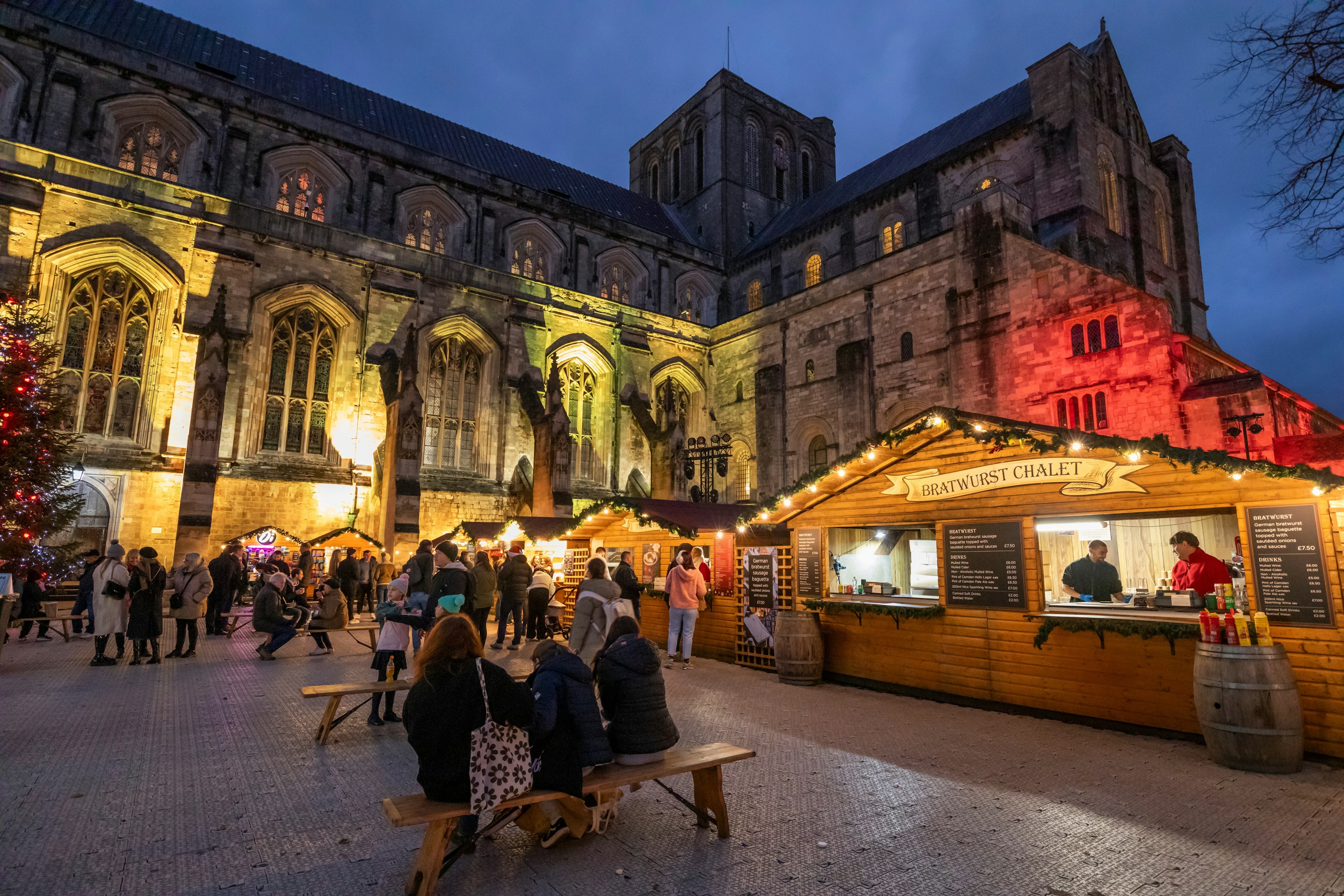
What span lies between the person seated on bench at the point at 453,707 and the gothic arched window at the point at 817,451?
1972 centimetres

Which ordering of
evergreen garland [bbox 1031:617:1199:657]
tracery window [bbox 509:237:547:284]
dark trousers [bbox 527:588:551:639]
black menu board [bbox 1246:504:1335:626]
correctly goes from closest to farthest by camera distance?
black menu board [bbox 1246:504:1335:626] → evergreen garland [bbox 1031:617:1199:657] → dark trousers [bbox 527:588:551:639] → tracery window [bbox 509:237:547:284]

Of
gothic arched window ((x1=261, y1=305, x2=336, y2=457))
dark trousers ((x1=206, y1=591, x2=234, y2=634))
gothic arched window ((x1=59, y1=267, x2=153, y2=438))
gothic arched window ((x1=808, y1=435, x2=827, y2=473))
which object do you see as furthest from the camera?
gothic arched window ((x1=808, y1=435, x2=827, y2=473))

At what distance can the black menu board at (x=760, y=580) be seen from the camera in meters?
9.40

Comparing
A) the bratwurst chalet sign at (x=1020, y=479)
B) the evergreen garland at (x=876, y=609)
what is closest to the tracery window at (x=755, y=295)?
the evergreen garland at (x=876, y=609)

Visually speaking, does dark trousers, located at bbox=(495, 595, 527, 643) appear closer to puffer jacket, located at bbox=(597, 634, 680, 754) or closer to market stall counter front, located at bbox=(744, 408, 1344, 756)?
market stall counter front, located at bbox=(744, 408, 1344, 756)

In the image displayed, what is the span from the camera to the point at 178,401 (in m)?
16.7

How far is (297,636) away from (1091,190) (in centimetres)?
2307

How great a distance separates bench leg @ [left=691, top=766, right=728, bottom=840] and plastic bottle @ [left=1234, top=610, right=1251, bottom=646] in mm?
4227

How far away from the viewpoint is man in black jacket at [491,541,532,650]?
10.4 metres

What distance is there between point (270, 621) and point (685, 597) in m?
5.87

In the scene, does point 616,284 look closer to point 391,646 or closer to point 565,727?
point 391,646

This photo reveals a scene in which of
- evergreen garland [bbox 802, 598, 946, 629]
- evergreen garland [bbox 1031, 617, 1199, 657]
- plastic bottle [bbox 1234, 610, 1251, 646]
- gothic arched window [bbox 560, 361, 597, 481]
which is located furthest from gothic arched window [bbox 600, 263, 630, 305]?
plastic bottle [bbox 1234, 610, 1251, 646]

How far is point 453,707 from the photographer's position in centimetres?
292

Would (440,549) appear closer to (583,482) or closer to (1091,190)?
(583,482)
